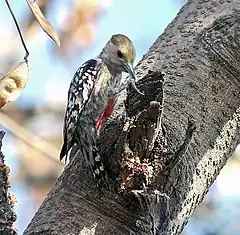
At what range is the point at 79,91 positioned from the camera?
308 cm

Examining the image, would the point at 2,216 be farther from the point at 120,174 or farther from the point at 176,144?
the point at 176,144

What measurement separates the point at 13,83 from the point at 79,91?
4.23 ft

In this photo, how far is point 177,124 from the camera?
194 cm

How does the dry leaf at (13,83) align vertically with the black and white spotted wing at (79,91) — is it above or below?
below

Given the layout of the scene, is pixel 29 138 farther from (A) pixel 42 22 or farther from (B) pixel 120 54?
(A) pixel 42 22

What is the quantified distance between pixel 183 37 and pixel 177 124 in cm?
47

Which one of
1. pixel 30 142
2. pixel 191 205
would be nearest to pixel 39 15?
pixel 191 205

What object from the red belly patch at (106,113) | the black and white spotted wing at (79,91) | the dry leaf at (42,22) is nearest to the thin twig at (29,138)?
the black and white spotted wing at (79,91)

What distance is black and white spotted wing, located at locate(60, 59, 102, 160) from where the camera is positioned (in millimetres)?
2846

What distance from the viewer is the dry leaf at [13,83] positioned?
1.73 meters

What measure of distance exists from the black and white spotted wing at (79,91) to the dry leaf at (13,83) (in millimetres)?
833

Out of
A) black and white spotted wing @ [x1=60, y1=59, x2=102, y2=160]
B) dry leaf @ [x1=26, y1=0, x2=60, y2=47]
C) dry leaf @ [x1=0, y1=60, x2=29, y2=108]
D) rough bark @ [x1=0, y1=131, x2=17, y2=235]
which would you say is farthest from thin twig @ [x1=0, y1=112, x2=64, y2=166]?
rough bark @ [x1=0, y1=131, x2=17, y2=235]

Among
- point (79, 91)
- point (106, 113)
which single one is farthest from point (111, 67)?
point (106, 113)

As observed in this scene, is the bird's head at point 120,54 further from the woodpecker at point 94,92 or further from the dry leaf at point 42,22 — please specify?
the dry leaf at point 42,22
